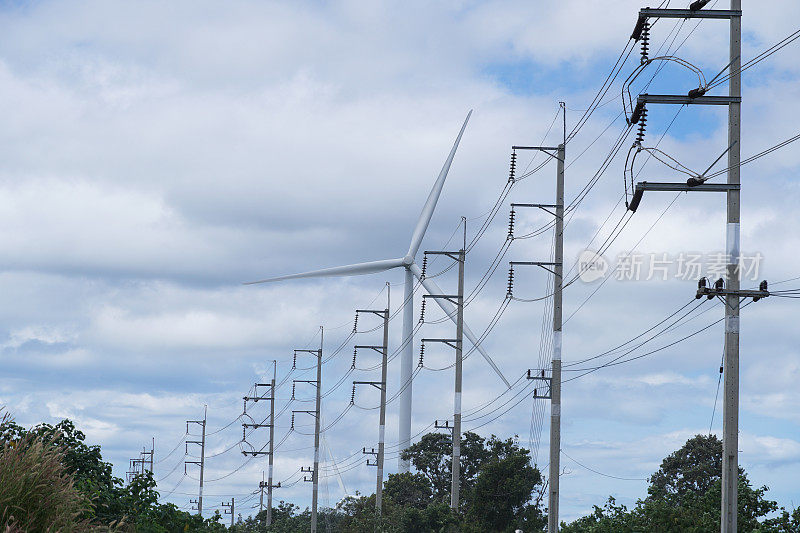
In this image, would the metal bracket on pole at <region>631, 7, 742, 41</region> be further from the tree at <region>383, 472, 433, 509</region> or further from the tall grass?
the tree at <region>383, 472, 433, 509</region>

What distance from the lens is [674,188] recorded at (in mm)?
27156

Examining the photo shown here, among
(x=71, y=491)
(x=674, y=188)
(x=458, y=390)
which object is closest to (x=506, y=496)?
(x=458, y=390)

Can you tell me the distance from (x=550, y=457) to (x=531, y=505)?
79.7 ft

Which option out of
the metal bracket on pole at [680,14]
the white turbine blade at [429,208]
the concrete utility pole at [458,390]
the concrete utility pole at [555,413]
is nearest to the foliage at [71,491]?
the concrete utility pole at [555,413]

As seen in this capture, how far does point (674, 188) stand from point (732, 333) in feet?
13.1

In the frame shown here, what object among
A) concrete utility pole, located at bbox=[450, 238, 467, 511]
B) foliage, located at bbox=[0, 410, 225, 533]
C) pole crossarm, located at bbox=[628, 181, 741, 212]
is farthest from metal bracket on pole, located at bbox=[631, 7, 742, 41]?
concrete utility pole, located at bbox=[450, 238, 467, 511]

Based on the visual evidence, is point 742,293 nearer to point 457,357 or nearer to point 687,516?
point 687,516

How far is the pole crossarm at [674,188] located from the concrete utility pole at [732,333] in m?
0.21

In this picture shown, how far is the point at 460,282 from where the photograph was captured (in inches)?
2441

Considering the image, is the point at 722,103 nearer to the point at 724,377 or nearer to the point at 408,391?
the point at 724,377

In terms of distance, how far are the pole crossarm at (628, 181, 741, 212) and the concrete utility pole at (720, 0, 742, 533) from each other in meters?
0.21

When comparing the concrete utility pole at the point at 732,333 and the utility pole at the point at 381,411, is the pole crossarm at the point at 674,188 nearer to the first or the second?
the concrete utility pole at the point at 732,333

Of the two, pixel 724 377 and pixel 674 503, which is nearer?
pixel 724 377

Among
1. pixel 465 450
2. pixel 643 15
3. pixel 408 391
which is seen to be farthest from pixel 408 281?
pixel 643 15
